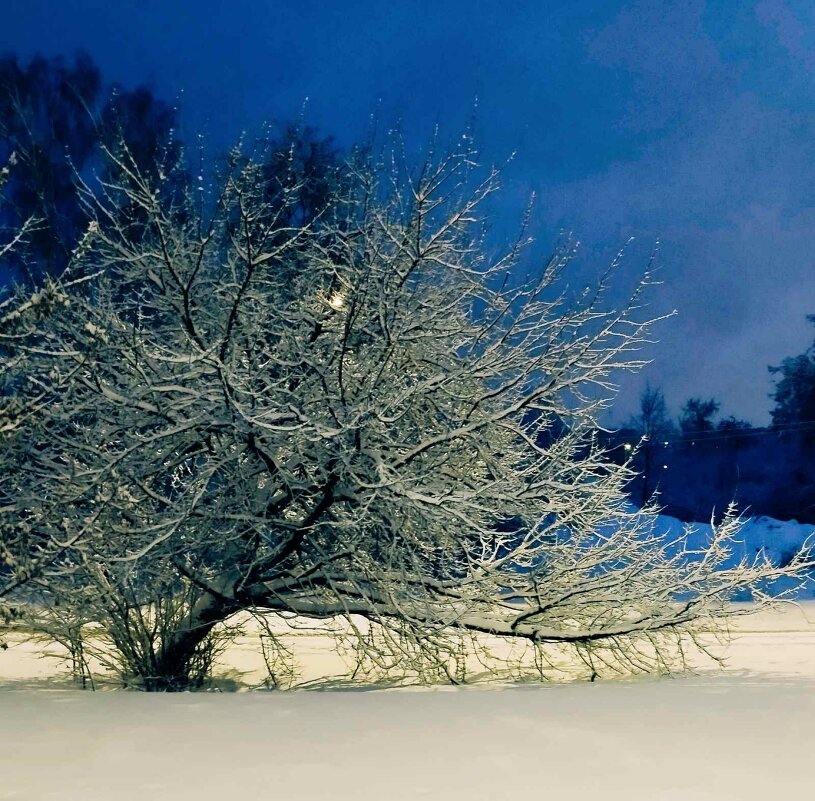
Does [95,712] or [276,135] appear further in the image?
[276,135]

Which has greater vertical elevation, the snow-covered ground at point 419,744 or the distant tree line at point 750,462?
the distant tree line at point 750,462

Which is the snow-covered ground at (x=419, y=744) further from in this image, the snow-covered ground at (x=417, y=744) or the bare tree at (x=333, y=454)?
the bare tree at (x=333, y=454)

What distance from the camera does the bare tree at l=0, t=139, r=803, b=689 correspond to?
6395 mm

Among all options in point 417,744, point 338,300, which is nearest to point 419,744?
point 417,744

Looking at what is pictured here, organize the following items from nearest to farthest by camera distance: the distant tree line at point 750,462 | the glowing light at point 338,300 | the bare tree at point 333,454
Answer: the bare tree at point 333,454, the glowing light at point 338,300, the distant tree line at point 750,462

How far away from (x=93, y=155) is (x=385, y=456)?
12213 millimetres

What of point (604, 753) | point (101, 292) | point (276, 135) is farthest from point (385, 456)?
point (276, 135)

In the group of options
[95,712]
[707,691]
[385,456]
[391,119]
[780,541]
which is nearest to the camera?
[95,712]

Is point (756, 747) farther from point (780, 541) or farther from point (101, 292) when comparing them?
point (780, 541)

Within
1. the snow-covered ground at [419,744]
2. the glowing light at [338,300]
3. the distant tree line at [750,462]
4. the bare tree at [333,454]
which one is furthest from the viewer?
the distant tree line at [750,462]

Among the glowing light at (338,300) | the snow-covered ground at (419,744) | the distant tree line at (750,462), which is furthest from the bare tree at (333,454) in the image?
the distant tree line at (750,462)

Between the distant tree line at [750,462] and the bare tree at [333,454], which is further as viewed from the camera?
the distant tree line at [750,462]

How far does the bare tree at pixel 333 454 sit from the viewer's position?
6395 millimetres

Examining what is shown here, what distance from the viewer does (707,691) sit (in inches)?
228
